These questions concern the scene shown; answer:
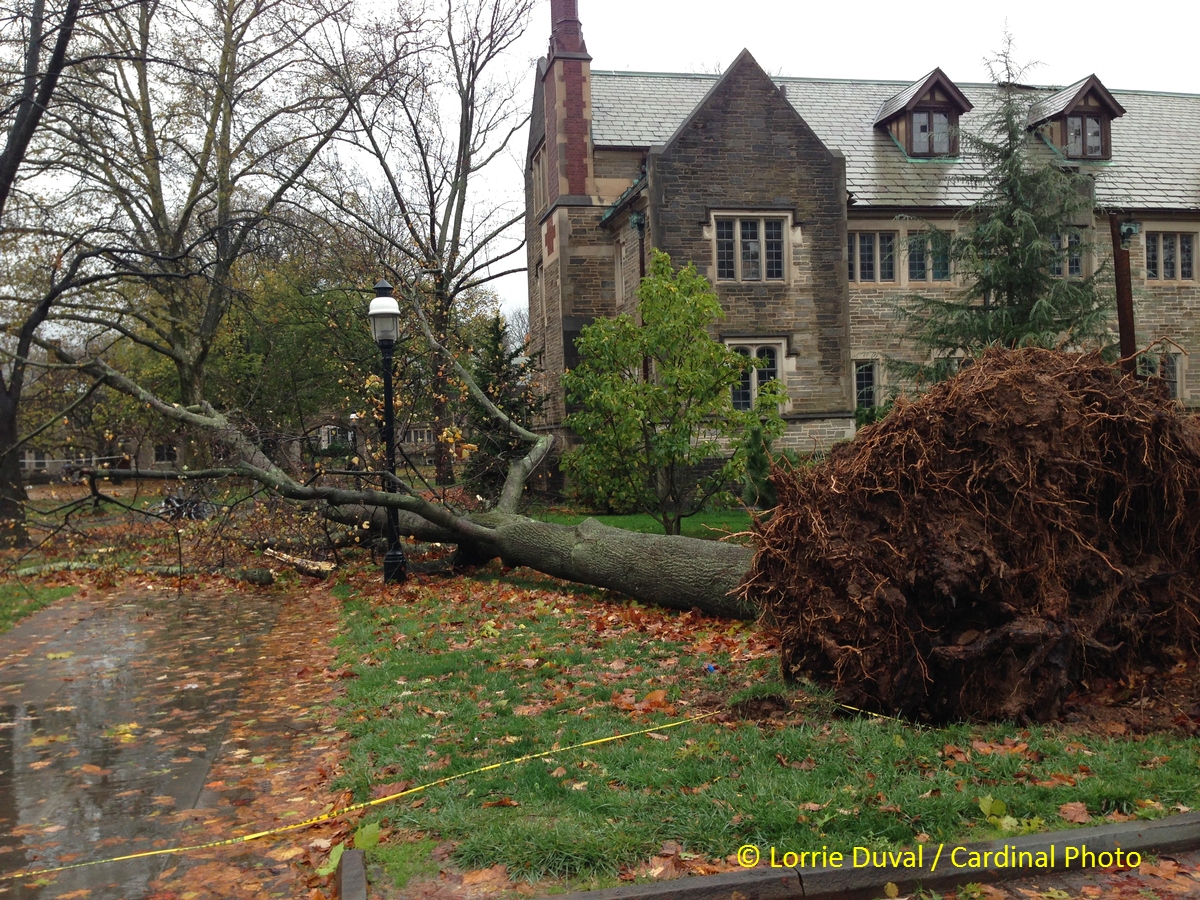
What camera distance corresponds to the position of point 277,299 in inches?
1312

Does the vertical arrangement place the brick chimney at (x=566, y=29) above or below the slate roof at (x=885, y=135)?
above

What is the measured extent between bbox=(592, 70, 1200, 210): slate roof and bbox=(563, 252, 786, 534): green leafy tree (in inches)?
429

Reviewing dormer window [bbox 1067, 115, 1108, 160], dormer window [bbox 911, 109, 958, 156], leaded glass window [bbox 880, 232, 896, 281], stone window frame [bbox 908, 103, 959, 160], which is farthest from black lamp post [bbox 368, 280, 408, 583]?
dormer window [bbox 1067, 115, 1108, 160]

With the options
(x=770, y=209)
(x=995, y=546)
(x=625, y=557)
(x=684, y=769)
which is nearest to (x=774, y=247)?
(x=770, y=209)

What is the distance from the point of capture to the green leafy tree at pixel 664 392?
49.3 feet

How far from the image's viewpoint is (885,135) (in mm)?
27375

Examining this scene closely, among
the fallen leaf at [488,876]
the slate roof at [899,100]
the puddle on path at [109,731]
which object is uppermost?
the slate roof at [899,100]

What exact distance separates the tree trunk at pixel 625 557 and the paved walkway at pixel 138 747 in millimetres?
2867

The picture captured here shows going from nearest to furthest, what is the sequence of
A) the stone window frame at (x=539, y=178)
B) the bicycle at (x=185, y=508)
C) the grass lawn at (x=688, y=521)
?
the bicycle at (x=185, y=508) → the grass lawn at (x=688, y=521) → the stone window frame at (x=539, y=178)

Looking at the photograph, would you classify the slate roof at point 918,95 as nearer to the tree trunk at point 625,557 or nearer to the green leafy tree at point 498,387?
the green leafy tree at point 498,387

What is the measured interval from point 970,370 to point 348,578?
10.1 meters

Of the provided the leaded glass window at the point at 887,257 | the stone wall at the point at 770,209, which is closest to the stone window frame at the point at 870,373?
the leaded glass window at the point at 887,257

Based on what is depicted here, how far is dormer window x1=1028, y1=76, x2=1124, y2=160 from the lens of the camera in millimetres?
27105

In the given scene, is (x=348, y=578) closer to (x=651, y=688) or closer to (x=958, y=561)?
(x=651, y=688)
